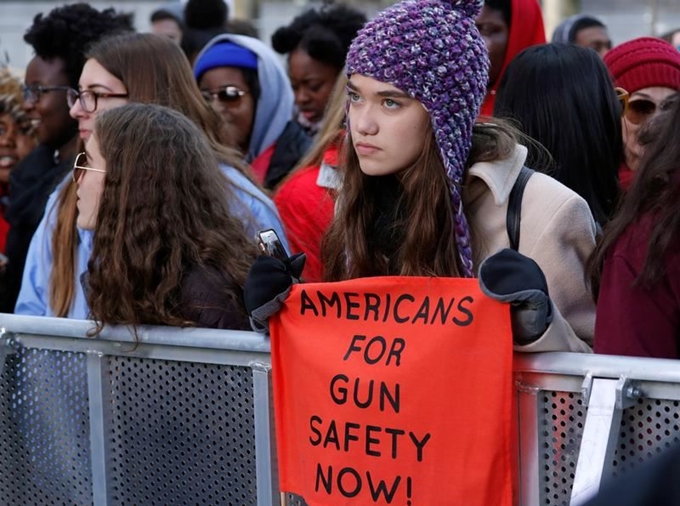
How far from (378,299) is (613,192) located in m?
1.26

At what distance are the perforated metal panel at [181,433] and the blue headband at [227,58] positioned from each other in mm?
2754

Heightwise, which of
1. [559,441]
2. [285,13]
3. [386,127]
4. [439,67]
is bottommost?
[285,13]

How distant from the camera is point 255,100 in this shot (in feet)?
19.2

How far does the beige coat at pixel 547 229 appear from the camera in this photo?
3062mm

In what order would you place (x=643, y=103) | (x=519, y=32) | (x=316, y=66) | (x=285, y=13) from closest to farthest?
(x=643, y=103) → (x=519, y=32) → (x=316, y=66) → (x=285, y=13)

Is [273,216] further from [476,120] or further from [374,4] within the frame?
[374,4]

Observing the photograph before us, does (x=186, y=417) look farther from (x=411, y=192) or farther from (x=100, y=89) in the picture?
(x=100, y=89)

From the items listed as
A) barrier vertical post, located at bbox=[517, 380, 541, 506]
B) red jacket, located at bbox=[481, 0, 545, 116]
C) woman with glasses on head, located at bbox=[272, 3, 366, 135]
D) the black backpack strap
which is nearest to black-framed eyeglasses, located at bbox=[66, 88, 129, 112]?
woman with glasses on head, located at bbox=[272, 3, 366, 135]

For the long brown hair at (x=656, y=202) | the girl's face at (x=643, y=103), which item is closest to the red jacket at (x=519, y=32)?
the girl's face at (x=643, y=103)

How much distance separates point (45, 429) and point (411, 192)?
1.34m

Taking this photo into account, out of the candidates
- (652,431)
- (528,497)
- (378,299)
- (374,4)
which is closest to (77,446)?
(378,299)

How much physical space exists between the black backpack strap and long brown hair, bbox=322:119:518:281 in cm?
10

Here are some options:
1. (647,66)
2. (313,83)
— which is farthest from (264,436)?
(313,83)

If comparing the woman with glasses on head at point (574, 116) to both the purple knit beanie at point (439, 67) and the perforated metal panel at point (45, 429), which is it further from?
the perforated metal panel at point (45, 429)
